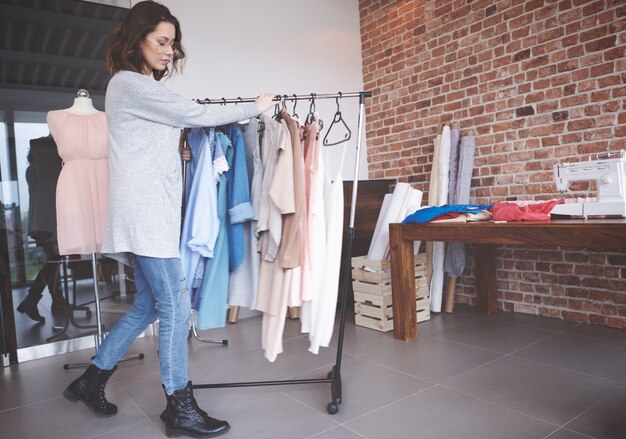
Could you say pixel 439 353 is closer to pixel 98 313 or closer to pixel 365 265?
pixel 365 265

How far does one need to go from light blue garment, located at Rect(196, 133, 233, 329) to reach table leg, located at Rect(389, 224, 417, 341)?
55.1 inches

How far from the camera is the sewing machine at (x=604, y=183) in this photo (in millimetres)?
2217

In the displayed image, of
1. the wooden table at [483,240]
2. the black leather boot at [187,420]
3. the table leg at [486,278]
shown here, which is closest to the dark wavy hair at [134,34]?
the black leather boot at [187,420]

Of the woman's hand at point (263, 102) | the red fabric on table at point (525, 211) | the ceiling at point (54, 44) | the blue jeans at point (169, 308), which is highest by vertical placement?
the ceiling at point (54, 44)

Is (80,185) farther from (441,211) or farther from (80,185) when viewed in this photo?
(441,211)

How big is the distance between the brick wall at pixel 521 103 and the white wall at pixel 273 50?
0.43 metres

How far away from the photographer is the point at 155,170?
5.76 feet

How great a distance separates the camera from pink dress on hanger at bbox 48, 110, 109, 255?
8.71 feet

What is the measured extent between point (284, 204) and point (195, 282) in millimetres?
520

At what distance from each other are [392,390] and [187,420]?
95cm

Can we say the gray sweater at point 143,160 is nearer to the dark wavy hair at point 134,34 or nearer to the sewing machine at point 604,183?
the dark wavy hair at point 134,34

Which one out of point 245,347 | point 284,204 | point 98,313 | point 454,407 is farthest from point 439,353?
point 98,313

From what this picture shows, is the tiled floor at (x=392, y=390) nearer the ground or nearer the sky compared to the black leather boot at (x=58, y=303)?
nearer the ground

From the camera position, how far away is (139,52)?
178 cm
